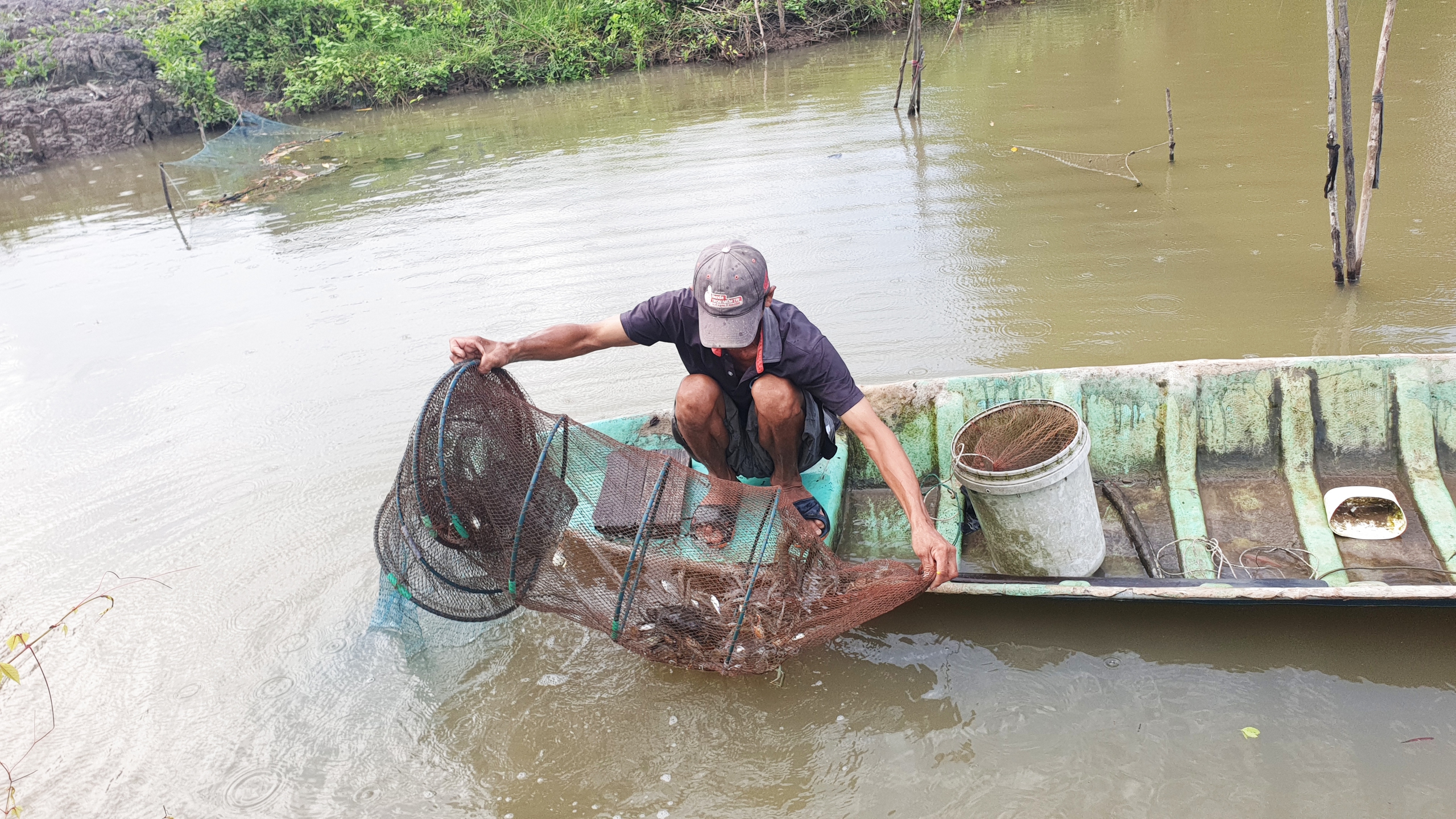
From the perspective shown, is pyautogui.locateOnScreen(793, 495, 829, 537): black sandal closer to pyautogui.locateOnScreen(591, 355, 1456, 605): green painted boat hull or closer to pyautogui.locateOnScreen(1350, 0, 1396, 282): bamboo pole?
pyautogui.locateOnScreen(591, 355, 1456, 605): green painted boat hull

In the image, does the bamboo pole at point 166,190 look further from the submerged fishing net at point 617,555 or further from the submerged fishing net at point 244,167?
the submerged fishing net at point 617,555

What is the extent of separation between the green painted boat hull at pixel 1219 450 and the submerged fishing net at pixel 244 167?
1000cm

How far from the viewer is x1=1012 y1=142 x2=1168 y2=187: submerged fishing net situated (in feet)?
25.6

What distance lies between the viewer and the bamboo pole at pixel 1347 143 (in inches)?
187

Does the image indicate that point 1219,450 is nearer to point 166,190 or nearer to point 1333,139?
point 1333,139

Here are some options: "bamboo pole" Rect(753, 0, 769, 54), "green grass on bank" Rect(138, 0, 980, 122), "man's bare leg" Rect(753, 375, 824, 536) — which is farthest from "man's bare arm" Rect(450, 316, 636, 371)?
"green grass on bank" Rect(138, 0, 980, 122)

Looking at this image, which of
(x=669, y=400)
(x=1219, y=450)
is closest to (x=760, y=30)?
(x=669, y=400)

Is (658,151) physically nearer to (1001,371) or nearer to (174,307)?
(174,307)

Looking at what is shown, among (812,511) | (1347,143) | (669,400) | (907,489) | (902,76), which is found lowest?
(669,400)

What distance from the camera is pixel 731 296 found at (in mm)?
2943

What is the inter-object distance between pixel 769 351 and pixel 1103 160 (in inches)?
248

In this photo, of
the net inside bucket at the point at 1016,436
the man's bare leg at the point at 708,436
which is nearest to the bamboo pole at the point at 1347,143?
the net inside bucket at the point at 1016,436

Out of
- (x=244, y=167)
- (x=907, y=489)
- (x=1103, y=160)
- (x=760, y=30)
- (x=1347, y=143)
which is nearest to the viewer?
(x=907, y=489)

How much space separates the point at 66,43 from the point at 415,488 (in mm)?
20348
